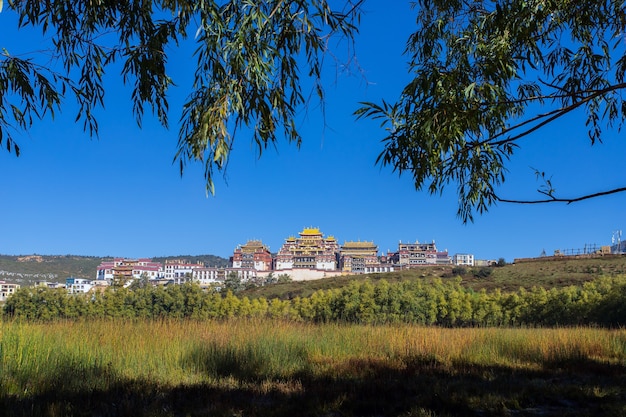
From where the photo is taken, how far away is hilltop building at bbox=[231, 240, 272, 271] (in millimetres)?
113625

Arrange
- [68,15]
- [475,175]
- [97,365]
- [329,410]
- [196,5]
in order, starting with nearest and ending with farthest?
[196,5] < [68,15] < [329,410] < [475,175] < [97,365]

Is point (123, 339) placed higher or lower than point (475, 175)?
lower

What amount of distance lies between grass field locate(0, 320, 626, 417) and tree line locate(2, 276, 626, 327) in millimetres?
8205

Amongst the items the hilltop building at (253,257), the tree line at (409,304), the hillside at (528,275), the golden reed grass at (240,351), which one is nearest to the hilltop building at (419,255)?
the hilltop building at (253,257)

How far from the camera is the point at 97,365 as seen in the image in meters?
4.75

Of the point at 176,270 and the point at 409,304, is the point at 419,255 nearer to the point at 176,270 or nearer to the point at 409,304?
the point at 176,270

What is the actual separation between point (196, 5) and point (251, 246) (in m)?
121

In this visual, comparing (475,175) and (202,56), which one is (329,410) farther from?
(202,56)

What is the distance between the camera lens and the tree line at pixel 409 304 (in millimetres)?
15840

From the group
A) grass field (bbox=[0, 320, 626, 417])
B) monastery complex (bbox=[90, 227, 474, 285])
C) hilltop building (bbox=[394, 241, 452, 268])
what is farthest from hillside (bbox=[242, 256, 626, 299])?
hilltop building (bbox=[394, 241, 452, 268])

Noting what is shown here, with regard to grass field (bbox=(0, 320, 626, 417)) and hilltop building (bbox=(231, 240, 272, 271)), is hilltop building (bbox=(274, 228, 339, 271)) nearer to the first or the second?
hilltop building (bbox=(231, 240, 272, 271))

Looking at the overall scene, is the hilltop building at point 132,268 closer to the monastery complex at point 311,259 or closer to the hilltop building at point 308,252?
the monastery complex at point 311,259

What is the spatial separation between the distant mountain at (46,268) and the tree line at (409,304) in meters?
87.6

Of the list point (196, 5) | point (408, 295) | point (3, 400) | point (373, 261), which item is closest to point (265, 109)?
point (196, 5)
